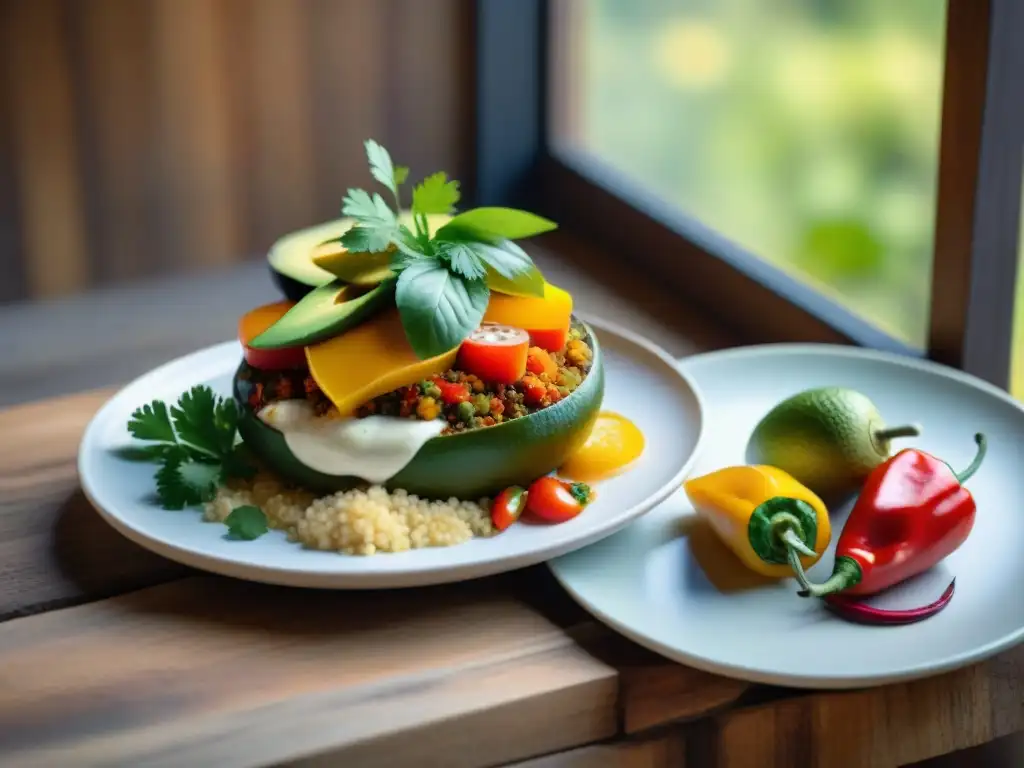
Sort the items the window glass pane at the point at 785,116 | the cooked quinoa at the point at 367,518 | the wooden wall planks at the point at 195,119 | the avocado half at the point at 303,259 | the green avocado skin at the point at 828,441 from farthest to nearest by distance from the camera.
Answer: the window glass pane at the point at 785,116, the wooden wall planks at the point at 195,119, the avocado half at the point at 303,259, the green avocado skin at the point at 828,441, the cooked quinoa at the point at 367,518

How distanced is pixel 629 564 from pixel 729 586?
0.08 m

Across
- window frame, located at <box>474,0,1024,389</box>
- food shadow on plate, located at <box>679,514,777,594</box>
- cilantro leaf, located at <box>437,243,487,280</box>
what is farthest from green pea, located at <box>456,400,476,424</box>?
window frame, located at <box>474,0,1024,389</box>

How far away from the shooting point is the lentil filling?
1106mm

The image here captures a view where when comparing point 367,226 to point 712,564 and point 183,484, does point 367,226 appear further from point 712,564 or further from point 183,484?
point 712,564

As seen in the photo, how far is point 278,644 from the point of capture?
1.05 meters

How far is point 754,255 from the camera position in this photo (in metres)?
1.67

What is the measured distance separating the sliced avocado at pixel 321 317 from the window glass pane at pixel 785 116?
77cm

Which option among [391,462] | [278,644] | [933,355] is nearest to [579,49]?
[933,355]

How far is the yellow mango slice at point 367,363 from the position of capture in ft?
3.57

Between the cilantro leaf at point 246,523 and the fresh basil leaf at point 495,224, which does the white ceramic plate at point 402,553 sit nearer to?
the cilantro leaf at point 246,523

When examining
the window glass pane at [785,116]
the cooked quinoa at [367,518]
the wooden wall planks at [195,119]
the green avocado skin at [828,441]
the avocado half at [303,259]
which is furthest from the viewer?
the window glass pane at [785,116]

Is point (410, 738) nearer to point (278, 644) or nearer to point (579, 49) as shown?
point (278, 644)

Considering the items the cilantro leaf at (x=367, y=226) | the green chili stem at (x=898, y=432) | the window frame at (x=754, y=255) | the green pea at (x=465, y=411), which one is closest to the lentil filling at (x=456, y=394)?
the green pea at (x=465, y=411)

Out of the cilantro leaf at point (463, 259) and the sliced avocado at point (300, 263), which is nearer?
the cilantro leaf at point (463, 259)
